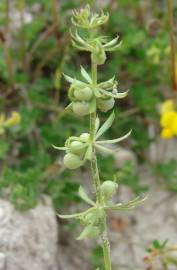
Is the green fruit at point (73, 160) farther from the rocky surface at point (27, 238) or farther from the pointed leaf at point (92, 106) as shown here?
the rocky surface at point (27, 238)

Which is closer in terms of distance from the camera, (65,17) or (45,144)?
(45,144)

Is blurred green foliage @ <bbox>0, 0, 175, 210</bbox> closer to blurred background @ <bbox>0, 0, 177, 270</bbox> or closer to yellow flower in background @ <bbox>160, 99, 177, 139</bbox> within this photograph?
blurred background @ <bbox>0, 0, 177, 270</bbox>

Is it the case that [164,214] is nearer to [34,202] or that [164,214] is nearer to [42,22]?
[34,202]

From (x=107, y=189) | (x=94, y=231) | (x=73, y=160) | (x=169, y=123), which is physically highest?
(x=73, y=160)

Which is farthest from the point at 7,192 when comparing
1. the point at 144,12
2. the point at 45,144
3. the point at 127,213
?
the point at 144,12

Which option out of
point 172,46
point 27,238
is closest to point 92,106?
point 27,238

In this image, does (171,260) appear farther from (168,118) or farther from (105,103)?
(105,103)
